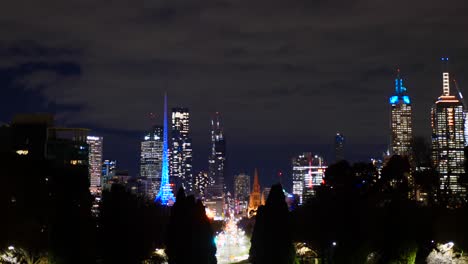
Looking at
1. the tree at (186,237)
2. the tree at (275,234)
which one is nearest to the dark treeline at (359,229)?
the tree at (275,234)

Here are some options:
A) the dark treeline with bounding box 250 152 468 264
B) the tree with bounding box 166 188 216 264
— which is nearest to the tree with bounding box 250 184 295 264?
the dark treeline with bounding box 250 152 468 264

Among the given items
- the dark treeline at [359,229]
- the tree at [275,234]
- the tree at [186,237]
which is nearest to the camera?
the tree at [186,237]

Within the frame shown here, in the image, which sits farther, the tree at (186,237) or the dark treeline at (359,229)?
the dark treeline at (359,229)

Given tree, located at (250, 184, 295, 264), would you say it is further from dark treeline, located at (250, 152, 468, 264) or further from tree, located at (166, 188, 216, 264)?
tree, located at (166, 188, 216, 264)

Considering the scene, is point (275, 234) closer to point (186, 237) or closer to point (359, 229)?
point (186, 237)

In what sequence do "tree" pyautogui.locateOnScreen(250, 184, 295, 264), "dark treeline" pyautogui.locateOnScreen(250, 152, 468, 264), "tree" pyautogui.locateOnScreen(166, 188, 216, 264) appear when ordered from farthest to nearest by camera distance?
"dark treeline" pyautogui.locateOnScreen(250, 152, 468, 264) < "tree" pyautogui.locateOnScreen(250, 184, 295, 264) < "tree" pyautogui.locateOnScreen(166, 188, 216, 264)

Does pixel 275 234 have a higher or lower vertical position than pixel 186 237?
higher

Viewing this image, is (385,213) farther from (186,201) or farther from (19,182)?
(19,182)

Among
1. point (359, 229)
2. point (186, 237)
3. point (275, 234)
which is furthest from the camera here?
point (359, 229)

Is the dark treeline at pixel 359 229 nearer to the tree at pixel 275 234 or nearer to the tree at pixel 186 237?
the tree at pixel 275 234

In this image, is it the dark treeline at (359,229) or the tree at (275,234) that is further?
the dark treeline at (359,229)

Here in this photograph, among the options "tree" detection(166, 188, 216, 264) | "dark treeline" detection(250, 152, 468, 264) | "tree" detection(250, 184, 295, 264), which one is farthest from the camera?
"dark treeline" detection(250, 152, 468, 264)

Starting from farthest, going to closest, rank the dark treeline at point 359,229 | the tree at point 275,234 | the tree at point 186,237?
the dark treeline at point 359,229 → the tree at point 275,234 → the tree at point 186,237

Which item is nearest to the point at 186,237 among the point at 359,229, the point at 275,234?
the point at 275,234
